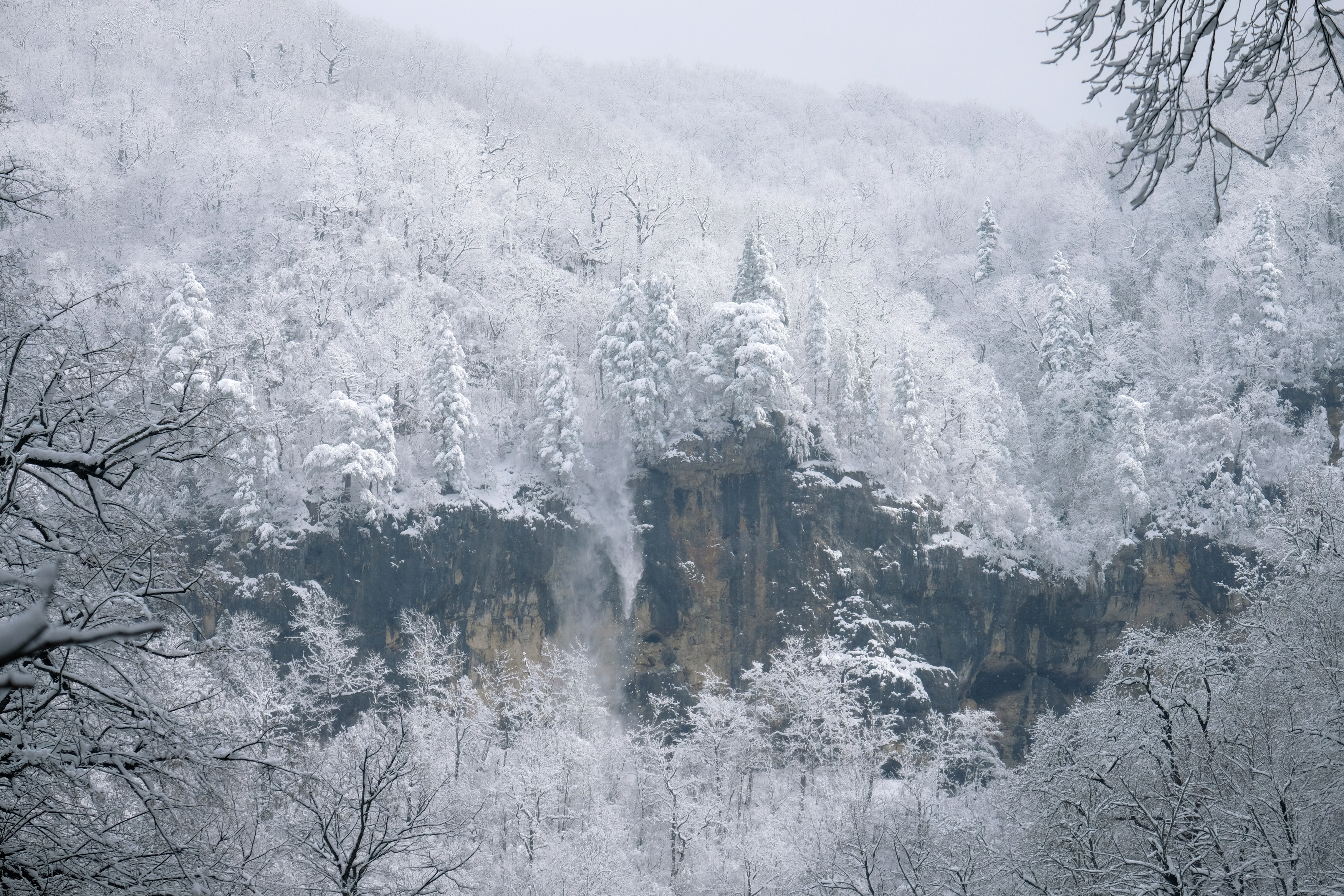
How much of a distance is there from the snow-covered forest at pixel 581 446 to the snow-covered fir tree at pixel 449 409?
18cm

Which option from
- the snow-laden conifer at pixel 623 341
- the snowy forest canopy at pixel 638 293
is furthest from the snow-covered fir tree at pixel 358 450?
the snow-laden conifer at pixel 623 341

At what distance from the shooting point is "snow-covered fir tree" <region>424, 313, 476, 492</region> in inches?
1564

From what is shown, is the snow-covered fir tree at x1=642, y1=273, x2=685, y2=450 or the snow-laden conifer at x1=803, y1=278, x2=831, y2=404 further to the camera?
the snow-laden conifer at x1=803, y1=278, x2=831, y2=404

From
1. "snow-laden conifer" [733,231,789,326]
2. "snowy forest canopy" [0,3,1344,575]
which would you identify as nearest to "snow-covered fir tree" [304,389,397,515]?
"snowy forest canopy" [0,3,1344,575]

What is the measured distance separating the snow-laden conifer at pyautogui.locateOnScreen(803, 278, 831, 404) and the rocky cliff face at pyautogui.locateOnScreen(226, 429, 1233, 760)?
5.65 metres

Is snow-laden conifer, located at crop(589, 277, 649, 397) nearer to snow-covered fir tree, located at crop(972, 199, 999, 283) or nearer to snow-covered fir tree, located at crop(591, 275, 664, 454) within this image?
snow-covered fir tree, located at crop(591, 275, 664, 454)

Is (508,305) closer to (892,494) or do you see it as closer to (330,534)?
(330,534)

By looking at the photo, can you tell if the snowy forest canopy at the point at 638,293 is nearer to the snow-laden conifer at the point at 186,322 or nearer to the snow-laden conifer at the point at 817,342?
the snow-laden conifer at the point at 817,342

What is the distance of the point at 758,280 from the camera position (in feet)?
150

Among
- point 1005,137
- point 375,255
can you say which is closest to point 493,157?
point 375,255

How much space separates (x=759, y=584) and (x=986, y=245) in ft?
128

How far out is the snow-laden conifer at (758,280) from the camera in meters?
45.3

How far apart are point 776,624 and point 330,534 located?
60.4 ft

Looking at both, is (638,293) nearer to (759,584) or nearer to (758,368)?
(758,368)
